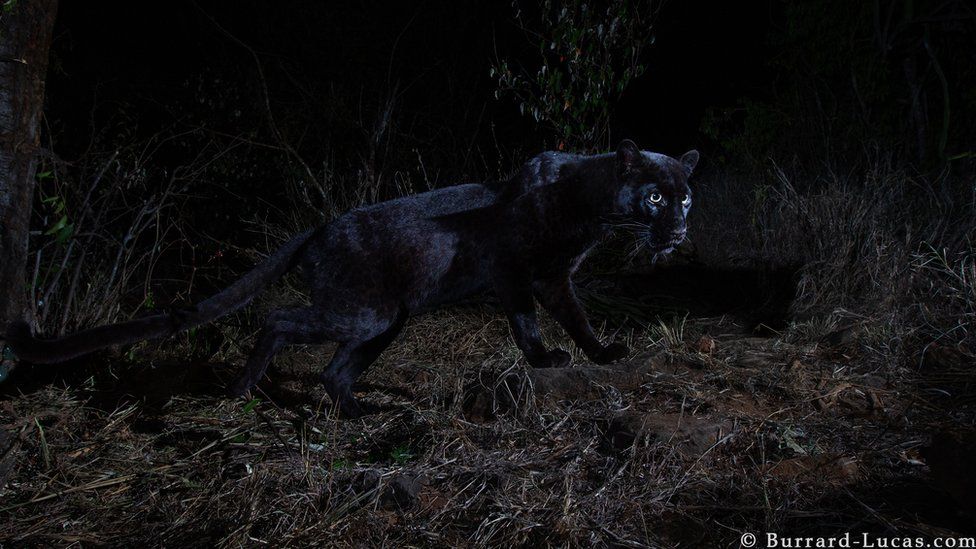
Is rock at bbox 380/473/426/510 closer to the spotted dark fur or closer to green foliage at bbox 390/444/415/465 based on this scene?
green foliage at bbox 390/444/415/465

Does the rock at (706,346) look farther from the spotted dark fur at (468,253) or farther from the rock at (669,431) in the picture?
the rock at (669,431)

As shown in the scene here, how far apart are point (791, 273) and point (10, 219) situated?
17.7ft

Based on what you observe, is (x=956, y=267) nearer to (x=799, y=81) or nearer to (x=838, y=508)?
(x=838, y=508)

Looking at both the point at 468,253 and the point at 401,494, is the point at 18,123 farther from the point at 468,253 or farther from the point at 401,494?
the point at 401,494

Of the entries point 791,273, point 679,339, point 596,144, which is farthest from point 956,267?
point 596,144

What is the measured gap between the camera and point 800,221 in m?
5.54

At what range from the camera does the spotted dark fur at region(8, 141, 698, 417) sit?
3.63 metres

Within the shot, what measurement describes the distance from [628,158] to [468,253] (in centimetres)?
111

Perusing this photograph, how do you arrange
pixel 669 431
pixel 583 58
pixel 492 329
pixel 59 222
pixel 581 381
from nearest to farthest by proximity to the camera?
pixel 669 431
pixel 581 381
pixel 59 222
pixel 492 329
pixel 583 58

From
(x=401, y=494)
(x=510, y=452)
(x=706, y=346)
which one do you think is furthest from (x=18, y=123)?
(x=706, y=346)

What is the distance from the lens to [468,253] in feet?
12.9

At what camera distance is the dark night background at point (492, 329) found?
2.58 meters

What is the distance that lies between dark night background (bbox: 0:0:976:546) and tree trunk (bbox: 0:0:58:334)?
270 mm

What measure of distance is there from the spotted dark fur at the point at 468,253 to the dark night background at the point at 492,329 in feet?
1.11
